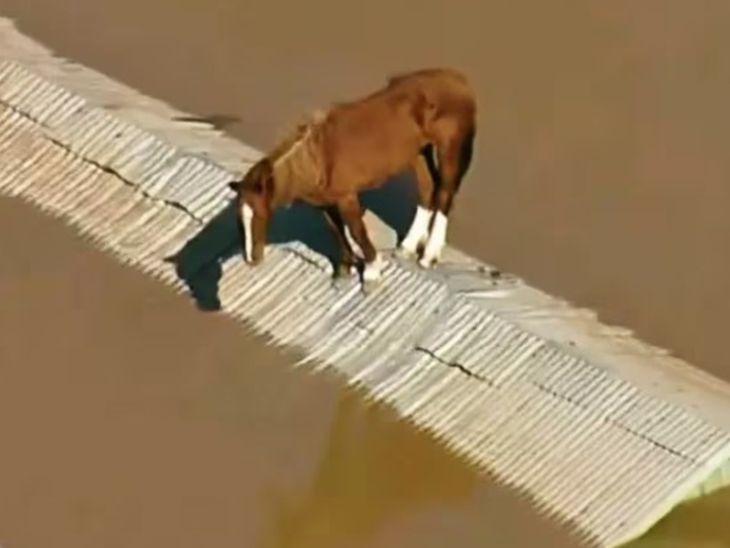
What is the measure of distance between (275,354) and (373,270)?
33 cm

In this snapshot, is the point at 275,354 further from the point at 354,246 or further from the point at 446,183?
the point at 446,183

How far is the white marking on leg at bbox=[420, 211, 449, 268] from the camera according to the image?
4633 mm

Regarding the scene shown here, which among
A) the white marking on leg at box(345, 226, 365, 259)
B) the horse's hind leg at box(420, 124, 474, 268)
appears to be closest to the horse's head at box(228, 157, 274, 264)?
the white marking on leg at box(345, 226, 365, 259)

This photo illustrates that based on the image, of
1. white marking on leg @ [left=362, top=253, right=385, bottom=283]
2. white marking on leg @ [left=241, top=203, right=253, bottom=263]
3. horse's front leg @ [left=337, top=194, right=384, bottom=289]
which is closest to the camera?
white marking on leg @ [left=241, top=203, right=253, bottom=263]

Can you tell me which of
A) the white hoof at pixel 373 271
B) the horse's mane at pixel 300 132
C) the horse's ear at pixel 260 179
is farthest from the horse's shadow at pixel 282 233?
the horse's ear at pixel 260 179

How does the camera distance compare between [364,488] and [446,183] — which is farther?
[446,183]

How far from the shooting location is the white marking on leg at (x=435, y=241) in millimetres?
4633

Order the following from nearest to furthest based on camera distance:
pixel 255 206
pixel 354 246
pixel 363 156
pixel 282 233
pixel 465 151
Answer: pixel 255 206, pixel 363 156, pixel 465 151, pixel 354 246, pixel 282 233

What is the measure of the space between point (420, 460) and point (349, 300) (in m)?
0.56

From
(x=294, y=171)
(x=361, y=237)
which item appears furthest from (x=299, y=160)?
(x=361, y=237)

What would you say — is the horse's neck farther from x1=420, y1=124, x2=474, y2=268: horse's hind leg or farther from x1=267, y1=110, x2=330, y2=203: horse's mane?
x1=420, y1=124, x2=474, y2=268: horse's hind leg

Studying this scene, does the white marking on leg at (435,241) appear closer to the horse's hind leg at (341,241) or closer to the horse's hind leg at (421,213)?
the horse's hind leg at (421,213)

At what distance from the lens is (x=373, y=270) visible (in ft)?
15.1

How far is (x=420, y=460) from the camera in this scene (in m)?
4.29
